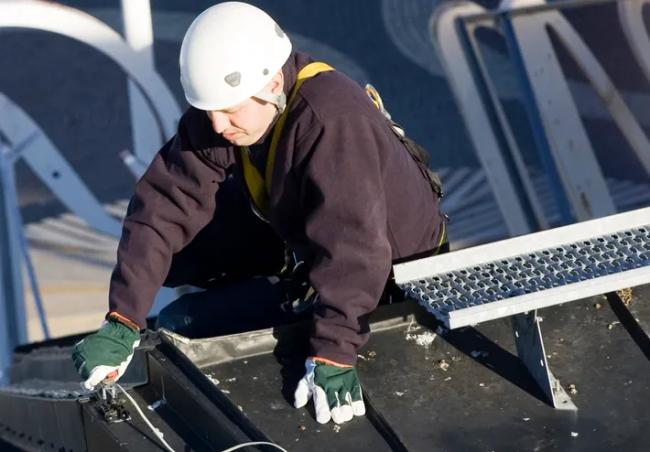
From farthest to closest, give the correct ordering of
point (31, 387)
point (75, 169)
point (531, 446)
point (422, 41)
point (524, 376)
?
point (422, 41) < point (75, 169) < point (31, 387) < point (524, 376) < point (531, 446)

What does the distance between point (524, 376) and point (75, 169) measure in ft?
13.4

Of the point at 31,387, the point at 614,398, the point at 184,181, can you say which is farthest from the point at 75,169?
the point at 614,398

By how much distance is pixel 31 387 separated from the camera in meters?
5.02

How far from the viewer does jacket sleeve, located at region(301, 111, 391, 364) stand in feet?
10.2

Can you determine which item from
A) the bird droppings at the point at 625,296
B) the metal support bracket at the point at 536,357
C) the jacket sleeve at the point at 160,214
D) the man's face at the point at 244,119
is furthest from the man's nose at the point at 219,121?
the bird droppings at the point at 625,296

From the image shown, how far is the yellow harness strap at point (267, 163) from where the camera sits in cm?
323

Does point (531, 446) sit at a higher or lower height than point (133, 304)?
lower

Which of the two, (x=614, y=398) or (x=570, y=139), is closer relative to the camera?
(x=614, y=398)

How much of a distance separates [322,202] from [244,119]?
0.96 ft

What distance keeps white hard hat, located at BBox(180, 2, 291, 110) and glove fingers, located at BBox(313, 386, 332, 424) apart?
743mm

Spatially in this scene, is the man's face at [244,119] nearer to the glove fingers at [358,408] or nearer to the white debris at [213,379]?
the white debris at [213,379]

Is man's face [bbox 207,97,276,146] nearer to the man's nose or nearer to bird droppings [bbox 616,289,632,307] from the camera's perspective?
the man's nose

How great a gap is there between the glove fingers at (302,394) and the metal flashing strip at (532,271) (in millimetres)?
356

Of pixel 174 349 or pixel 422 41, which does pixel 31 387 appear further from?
pixel 422 41
